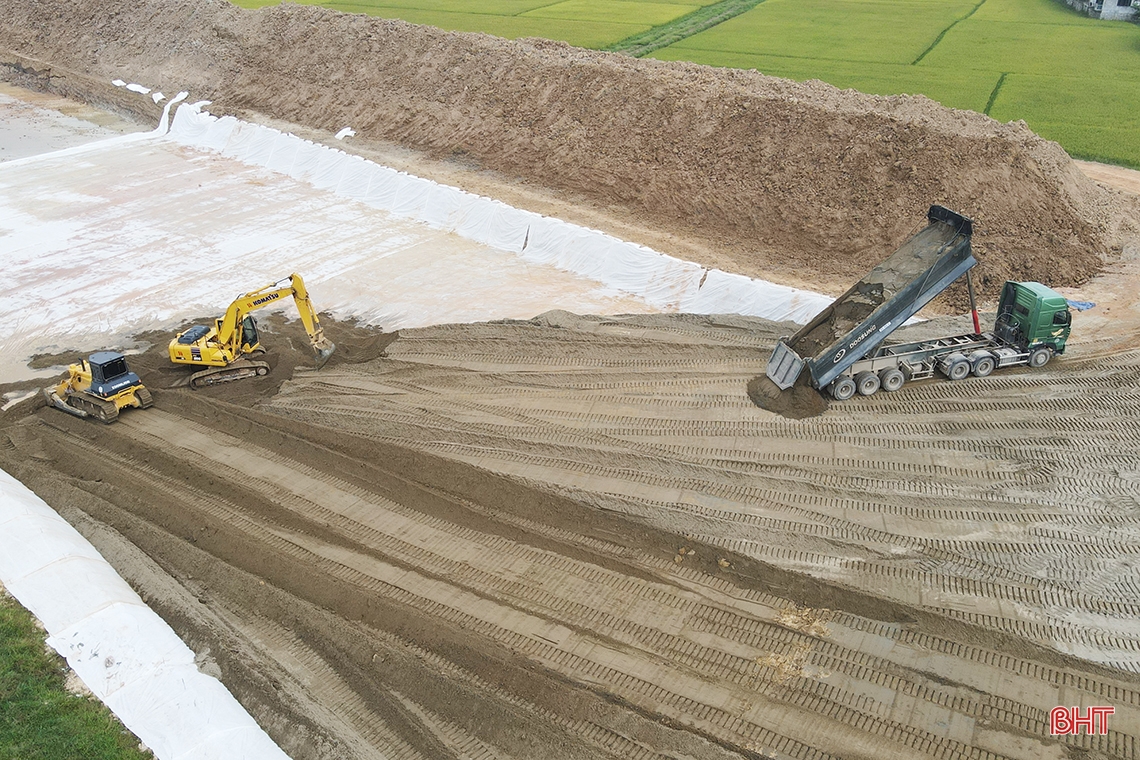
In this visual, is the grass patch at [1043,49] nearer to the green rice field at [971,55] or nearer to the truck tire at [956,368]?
the green rice field at [971,55]

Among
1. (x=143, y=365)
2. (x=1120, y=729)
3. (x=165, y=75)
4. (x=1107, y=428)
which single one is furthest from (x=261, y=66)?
(x=1120, y=729)

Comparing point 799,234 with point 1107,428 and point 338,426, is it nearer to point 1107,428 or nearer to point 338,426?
point 1107,428

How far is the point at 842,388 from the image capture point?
13.3 m

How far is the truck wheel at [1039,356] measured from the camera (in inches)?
542

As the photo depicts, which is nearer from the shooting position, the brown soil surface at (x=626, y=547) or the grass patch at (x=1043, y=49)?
the brown soil surface at (x=626, y=547)

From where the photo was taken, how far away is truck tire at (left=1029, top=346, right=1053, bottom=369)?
1376cm

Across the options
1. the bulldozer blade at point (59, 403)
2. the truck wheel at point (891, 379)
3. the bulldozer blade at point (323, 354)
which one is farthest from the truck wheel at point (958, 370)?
the bulldozer blade at point (59, 403)

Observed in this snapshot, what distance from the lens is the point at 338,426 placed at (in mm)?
13641

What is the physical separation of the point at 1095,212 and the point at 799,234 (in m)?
6.34

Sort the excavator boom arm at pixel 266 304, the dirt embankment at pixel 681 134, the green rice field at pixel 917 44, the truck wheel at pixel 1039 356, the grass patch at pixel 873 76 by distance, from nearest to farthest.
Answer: the truck wheel at pixel 1039 356
the excavator boom arm at pixel 266 304
the dirt embankment at pixel 681 134
the green rice field at pixel 917 44
the grass patch at pixel 873 76

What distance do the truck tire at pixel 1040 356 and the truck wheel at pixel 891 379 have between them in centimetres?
221

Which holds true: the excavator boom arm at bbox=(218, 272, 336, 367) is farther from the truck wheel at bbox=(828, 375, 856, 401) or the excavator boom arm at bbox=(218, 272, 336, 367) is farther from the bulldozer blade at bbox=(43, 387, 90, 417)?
the truck wheel at bbox=(828, 375, 856, 401)

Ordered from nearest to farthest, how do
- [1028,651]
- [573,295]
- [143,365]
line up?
[1028,651]
[143,365]
[573,295]

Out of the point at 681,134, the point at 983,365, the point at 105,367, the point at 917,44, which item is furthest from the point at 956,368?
the point at 917,44
